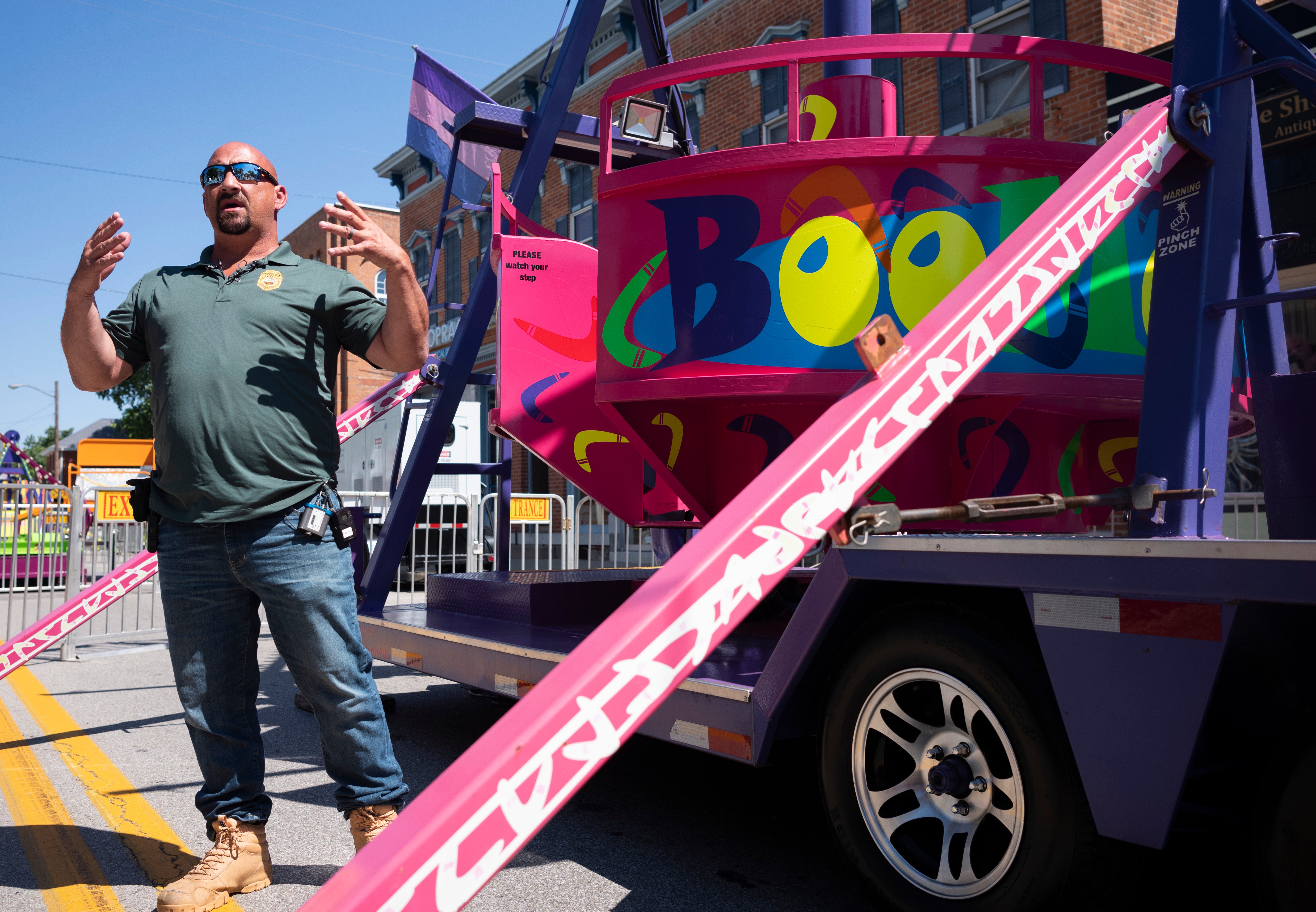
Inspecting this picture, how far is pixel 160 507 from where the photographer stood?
340 centimetres

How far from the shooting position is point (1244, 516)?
960 cm

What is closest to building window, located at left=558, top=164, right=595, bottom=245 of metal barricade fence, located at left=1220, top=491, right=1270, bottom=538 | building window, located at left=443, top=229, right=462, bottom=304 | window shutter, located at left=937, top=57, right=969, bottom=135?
building window, located at left=443, top=229, right=462, bottom=304

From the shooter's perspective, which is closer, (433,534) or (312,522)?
(312,522)

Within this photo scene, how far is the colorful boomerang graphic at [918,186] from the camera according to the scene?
3959 millimetres

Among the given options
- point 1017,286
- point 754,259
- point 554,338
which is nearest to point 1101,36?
point 554,338

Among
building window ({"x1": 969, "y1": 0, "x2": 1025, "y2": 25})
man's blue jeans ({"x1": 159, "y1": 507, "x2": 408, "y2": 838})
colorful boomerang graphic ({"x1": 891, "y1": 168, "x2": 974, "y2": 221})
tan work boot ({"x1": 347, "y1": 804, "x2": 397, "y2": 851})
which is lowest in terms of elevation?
tan work boot ({"x1": 347, "y1": 804, "x2": 397, "y2": 851})

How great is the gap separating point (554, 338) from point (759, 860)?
3.32m

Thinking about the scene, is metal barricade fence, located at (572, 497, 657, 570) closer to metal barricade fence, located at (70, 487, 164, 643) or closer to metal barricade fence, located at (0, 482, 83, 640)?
metal barricade fence, located at (70, 487, 164, 643)

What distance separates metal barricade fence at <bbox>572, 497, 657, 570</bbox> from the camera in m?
11.3

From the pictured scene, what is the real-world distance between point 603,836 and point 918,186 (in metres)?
2.82

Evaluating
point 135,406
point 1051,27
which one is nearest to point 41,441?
point 135,406

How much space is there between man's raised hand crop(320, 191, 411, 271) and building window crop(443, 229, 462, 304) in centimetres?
2429

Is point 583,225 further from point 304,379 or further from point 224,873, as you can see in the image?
point 224,873

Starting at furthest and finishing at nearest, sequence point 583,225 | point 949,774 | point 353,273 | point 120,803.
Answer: point 353,273 → point 583,225 → point 120,803 → point 949,774
